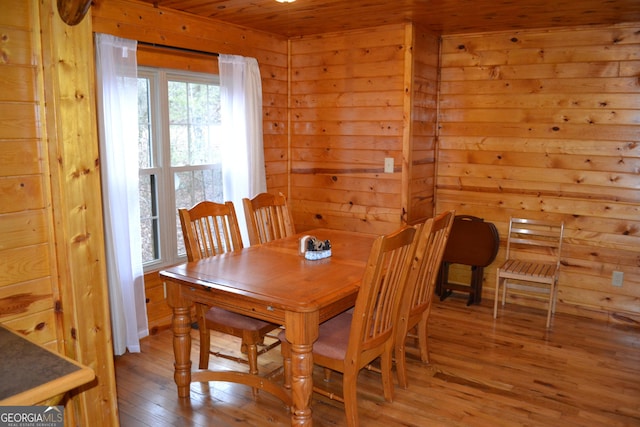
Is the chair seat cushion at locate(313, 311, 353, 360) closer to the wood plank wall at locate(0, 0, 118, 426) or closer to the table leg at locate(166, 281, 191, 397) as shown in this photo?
the table leg at locate(166, 281, 191, 397)

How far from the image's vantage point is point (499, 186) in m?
4.40

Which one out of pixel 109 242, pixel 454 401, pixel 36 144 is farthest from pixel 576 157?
pixel 36 144

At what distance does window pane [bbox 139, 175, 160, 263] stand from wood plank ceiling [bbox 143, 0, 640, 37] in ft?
3.93

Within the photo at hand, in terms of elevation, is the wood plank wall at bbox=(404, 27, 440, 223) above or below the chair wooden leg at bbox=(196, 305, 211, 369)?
above

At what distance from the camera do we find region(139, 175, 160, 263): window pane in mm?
3656

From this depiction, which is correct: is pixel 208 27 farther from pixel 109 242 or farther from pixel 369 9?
pixel 109 242

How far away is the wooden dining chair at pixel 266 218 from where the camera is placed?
10.9 feet

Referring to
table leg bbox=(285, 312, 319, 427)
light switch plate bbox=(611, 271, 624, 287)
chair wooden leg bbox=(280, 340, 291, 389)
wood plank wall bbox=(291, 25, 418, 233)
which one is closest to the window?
wood plank wall bbox=(291, 25, 418, 233)

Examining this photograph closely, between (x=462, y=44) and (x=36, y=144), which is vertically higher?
(x=462, y=44)

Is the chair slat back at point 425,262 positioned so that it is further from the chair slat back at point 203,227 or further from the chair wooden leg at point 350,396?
the chair slat back at point 203,227

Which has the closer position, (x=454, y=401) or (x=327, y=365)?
(x=327, y=365)

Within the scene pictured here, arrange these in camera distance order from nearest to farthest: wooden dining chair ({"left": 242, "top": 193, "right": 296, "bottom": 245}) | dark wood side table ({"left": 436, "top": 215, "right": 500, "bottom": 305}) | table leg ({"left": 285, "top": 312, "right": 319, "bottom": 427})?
1. table leg ({"left": 285, "top": 312, "right": 319, "bottom": 427})
2. wooden dining chair ({"left": 242, "top": 193, "right": 296, "bottom": 245})
3. dark wood side table ({"left": 436, "top": 215, "right": 500, "bottom": 305})

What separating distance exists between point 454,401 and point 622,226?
2158mm

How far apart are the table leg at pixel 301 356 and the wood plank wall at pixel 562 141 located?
2.73m
